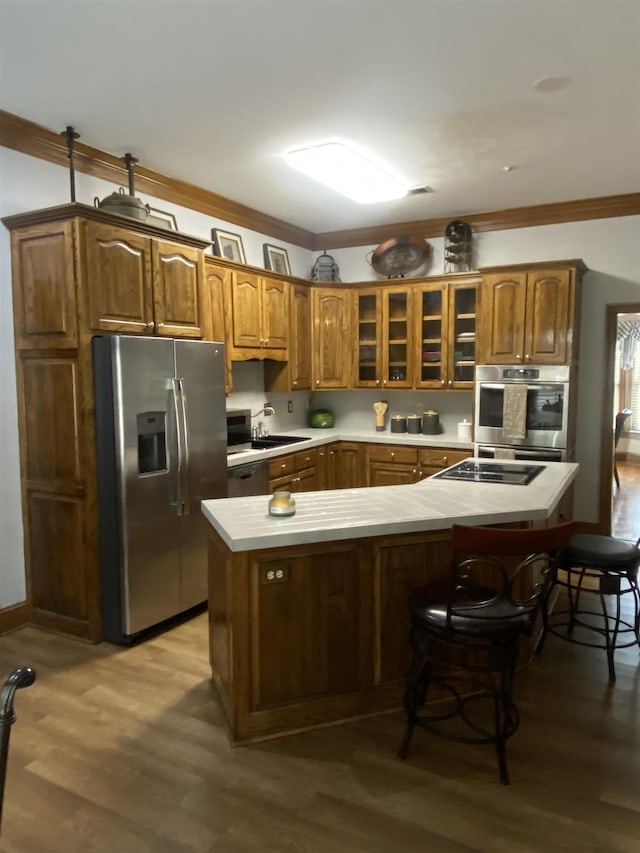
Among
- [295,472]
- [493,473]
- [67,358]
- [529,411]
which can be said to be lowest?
[295,472]

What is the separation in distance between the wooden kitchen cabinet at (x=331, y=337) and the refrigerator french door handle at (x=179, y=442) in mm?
2393

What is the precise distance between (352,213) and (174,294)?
2.23 metres

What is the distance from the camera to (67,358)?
324 cm

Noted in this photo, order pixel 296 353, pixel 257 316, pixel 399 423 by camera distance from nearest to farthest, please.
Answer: pixel 257 316
pixel 296 353
pixel 399 423

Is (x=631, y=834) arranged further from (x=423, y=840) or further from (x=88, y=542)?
(x=88, y=542)

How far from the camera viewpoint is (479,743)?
2.28 metres

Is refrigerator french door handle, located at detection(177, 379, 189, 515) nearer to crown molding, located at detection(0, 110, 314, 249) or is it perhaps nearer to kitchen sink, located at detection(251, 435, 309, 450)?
kitchen sink, located at detection(251, 435, 309, 450)

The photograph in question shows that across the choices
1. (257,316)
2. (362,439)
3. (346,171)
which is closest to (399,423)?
(362,439)

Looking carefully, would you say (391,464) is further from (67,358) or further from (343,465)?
(67,358)

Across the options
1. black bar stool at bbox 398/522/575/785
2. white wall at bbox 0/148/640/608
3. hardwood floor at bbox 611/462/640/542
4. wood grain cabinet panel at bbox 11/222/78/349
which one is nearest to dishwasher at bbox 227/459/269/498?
white wall at bbox 0/148/640/608

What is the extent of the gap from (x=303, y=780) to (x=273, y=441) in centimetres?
326

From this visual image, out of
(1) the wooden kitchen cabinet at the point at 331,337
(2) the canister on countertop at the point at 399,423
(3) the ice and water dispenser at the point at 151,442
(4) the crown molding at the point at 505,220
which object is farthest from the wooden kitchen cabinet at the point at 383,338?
(3) the ice and water dispenser at the point at 151,442

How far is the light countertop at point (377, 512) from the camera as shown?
7.65ft

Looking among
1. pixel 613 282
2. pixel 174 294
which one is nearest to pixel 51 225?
pixel 174 294
